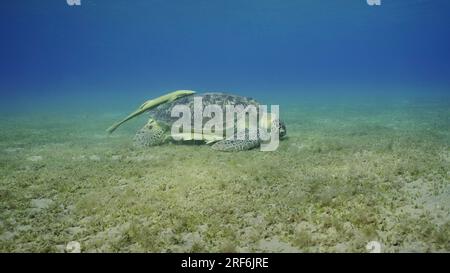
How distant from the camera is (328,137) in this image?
15.2m

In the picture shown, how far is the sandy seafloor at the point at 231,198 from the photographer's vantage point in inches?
235

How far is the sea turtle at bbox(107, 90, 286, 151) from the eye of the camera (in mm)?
12828

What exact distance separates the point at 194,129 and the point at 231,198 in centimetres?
627

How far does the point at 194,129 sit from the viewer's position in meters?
13.7

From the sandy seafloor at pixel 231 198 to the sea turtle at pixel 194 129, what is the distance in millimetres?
541

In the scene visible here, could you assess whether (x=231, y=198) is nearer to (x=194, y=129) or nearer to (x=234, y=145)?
(x=234, y=145)

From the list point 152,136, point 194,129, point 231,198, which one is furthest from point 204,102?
point 231,198

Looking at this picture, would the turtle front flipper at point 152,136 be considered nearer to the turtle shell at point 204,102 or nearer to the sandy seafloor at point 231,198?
the turtle shell at point 204,102

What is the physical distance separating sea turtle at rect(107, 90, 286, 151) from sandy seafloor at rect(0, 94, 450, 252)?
54 cm

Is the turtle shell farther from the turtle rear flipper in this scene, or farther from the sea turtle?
the turtle rear flipper

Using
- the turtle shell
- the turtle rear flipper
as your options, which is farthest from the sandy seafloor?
the turtle shell

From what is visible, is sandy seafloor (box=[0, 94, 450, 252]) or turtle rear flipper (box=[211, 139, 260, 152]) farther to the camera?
turtle rear flipper (box=[211, 139, 260, 152])

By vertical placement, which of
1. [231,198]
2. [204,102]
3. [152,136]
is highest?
[204,102]

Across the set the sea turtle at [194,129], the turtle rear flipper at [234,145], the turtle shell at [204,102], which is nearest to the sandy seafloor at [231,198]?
the turtle rear flipper at [234,145]
